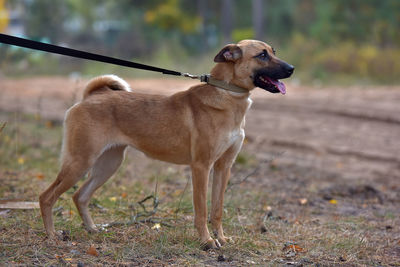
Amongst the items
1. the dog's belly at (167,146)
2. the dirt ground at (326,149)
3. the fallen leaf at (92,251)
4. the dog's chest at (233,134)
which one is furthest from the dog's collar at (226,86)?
the fallen leaf at (92,251)

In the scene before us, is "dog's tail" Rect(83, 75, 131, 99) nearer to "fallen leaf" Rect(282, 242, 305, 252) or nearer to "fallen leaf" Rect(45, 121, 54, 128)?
"fallen leaf" Rect(282, 242, 305, 252)

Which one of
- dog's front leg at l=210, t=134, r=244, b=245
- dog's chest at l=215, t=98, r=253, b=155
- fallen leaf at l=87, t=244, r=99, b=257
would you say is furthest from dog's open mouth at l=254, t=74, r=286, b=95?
fallen leaf at l=87, t=244, r=99, b=257

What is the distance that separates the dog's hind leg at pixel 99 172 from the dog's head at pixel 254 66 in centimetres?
133

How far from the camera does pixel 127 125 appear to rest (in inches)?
195

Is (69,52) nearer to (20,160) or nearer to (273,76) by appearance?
(273,76)

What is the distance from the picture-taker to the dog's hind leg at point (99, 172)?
5.26 meters

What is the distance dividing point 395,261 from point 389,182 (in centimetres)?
351

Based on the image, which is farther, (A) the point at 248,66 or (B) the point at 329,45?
(B) the point at 329,45

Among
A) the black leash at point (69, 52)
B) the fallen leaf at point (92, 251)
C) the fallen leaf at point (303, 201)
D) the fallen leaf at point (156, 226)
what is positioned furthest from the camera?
the fallen leaf at point (303, 201)

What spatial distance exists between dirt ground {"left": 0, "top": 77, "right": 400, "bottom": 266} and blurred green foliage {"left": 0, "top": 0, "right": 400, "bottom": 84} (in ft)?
12.8

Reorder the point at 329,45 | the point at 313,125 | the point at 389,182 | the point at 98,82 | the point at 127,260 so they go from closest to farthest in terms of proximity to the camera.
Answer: the point at 127,260 < the point at 98,82 < the point at 389,182 < the point at 313,125 < the point at 329,45

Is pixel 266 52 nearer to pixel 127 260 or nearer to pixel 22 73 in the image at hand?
pixel 127 260

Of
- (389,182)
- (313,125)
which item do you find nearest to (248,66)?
(389,182)

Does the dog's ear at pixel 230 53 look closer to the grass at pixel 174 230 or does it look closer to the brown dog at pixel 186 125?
the brown dog at pixel 186 125
